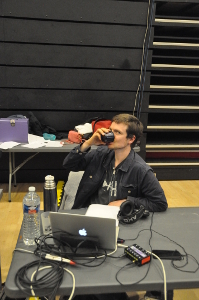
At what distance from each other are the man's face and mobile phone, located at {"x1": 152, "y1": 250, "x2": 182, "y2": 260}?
30.1 inches

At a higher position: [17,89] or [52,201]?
[17,89]

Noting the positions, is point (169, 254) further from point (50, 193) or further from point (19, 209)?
point (19, 209)

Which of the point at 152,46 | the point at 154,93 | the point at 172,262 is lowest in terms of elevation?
the point at 172,262

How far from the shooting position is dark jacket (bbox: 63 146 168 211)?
5.33 feet

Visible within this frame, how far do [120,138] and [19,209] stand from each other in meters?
1.64

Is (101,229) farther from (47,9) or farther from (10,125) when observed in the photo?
(47,9)

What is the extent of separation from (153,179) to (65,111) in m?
2.21

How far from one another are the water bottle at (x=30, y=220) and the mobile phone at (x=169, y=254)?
→ 52cm

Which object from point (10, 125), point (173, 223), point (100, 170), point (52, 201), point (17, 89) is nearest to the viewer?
point (52, 201)

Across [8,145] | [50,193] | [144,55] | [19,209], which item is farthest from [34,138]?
[50,193]

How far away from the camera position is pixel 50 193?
1.32 meters

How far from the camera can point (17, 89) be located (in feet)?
11.5

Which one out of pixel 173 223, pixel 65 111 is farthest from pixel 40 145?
pixel 173 223

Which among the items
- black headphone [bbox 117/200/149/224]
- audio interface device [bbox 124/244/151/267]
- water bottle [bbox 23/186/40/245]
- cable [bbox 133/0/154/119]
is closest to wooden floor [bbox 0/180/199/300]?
black headphone [bbox 117/200/149/224]
